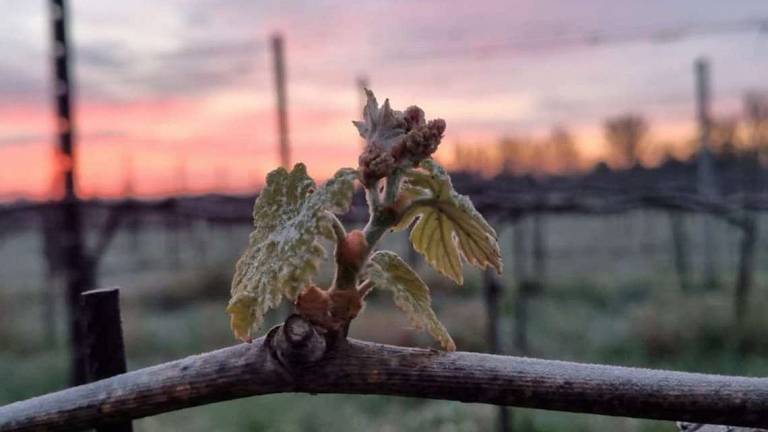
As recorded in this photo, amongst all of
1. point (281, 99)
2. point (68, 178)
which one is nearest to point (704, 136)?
point (281, 99)

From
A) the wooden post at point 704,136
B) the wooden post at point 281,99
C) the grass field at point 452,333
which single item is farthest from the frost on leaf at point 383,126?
the wooden post at point 704,136

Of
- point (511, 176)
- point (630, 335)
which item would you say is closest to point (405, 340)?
point (630, 335)

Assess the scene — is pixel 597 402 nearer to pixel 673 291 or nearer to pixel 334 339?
pixel 334 339

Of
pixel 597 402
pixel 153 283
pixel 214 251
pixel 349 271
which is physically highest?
pixel 349 271

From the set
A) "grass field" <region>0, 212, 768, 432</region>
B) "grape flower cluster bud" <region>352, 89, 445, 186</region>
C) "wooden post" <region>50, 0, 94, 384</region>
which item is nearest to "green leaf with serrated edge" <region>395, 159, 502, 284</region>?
"grape flower cluster bud" <region>352, 89, 445, 186</region>

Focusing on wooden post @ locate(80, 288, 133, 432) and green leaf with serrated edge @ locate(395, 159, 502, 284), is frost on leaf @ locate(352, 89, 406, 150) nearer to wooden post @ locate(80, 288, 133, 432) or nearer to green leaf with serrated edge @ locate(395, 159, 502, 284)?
green leaf with serrated edge @ locate(395, 159, 502, 284)

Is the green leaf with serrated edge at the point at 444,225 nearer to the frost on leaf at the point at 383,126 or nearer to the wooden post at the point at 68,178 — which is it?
the frost on leaf at the point at 383,126
